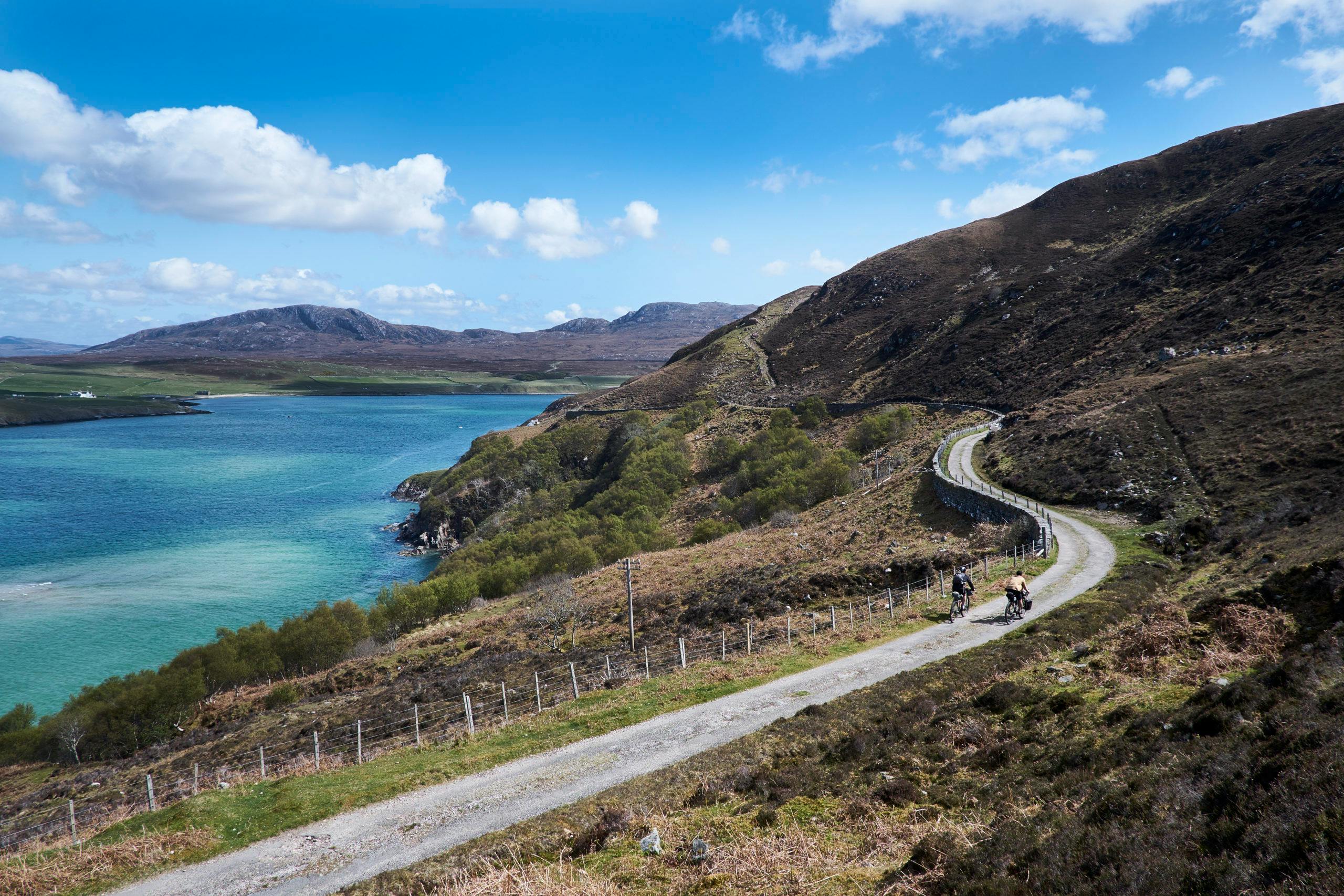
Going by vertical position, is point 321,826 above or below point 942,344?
below

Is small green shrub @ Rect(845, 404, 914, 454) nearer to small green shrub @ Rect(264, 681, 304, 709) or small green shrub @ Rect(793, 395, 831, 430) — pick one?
small green shrub @ Rect(793, 395, 831, 430)

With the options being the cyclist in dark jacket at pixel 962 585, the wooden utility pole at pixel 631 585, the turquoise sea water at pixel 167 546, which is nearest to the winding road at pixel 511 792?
the cyclist in dark jacket at pixel 962 585

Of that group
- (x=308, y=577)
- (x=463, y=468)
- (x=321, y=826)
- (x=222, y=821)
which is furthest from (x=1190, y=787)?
(x=463, y=468)

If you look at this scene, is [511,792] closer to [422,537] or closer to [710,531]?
[710,531]

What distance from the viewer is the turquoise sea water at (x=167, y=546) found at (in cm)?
5178

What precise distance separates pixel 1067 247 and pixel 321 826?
129 metres

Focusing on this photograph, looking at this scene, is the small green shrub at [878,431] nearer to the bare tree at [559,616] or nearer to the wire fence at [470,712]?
the bare tree at [559,616]

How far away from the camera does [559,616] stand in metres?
40.8

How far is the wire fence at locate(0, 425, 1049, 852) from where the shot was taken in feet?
62.6

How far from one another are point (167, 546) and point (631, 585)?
69.4 metres

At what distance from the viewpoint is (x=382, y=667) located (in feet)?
125

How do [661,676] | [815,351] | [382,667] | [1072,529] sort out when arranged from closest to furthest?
[661,676] < [1072,529] < [382,667] < [815,351]

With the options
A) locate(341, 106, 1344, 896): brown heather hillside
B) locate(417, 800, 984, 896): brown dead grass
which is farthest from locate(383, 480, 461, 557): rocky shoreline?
locate(417, 800, 984, 896): brown dead grass

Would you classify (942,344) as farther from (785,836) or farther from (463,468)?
(785,836)
